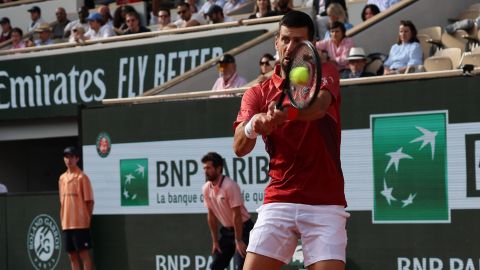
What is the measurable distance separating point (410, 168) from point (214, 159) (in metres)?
2.21

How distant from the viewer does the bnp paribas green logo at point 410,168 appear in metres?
11.2

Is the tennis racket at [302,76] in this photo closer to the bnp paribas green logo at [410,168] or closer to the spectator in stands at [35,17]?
the bnp paribas green logo at [410,168]

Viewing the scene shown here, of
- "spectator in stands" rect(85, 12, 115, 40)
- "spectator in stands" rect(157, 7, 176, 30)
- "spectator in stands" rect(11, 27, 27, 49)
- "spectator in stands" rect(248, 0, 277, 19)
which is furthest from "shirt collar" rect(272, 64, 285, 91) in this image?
"spectator in stands" rect(11, 27, 27, 49)

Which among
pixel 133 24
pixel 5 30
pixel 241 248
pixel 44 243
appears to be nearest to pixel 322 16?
pixel 133 24

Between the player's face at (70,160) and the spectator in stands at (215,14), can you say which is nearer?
the player's face at (70,160)

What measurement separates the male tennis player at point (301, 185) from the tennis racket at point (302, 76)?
0.54 ft

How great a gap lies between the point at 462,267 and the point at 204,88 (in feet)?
18.2

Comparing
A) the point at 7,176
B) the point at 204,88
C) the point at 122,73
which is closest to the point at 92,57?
the point at 122,73

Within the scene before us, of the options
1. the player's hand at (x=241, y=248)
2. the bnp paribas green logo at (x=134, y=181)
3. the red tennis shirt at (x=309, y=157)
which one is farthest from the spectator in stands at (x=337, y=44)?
the red tennis shirt at (x=309, y=157)

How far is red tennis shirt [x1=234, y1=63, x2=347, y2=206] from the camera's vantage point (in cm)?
612

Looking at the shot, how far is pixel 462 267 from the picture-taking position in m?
11.0

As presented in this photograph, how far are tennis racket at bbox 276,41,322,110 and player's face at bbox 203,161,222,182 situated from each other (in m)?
6.33

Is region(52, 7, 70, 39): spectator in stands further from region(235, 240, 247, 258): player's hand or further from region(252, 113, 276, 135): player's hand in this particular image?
region(252, 113, 276, 135): player's hand

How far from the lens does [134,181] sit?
1397 centimetres
